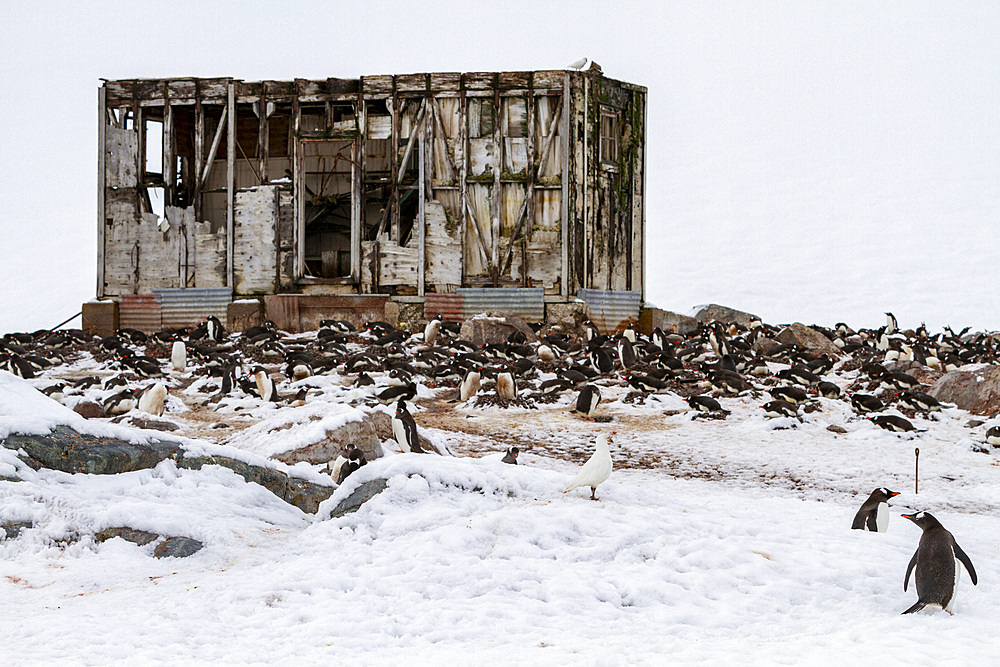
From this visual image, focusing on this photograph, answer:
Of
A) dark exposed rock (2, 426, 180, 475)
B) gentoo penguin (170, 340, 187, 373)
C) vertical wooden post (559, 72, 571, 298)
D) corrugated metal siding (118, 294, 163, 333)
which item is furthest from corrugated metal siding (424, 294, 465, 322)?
dark exposed rock (2, 426, 180, 475)

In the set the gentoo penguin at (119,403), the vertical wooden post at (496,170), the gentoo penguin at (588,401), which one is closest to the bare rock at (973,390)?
the gentoo penguin at (588,401)

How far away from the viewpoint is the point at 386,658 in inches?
181

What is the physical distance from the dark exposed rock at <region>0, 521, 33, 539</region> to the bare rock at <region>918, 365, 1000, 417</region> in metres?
12.9

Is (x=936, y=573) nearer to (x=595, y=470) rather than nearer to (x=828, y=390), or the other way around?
(x=595, y=470)

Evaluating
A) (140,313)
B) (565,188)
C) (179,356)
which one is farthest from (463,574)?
(140,313)

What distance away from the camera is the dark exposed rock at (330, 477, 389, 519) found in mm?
6836

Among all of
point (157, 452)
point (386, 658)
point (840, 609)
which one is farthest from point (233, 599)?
point (840, 609)

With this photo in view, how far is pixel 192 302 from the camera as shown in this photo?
23609 millimetres

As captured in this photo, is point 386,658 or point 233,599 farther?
point 233,599

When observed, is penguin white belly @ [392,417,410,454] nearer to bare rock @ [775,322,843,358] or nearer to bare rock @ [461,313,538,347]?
bare rock @ [461,313,538,347]

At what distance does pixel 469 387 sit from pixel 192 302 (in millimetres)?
11470

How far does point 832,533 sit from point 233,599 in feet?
14.7

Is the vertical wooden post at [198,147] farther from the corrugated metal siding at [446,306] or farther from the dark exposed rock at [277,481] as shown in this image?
the dark exposed rock at [277,481]

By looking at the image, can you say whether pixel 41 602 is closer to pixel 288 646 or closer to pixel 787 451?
pixel 288 646
